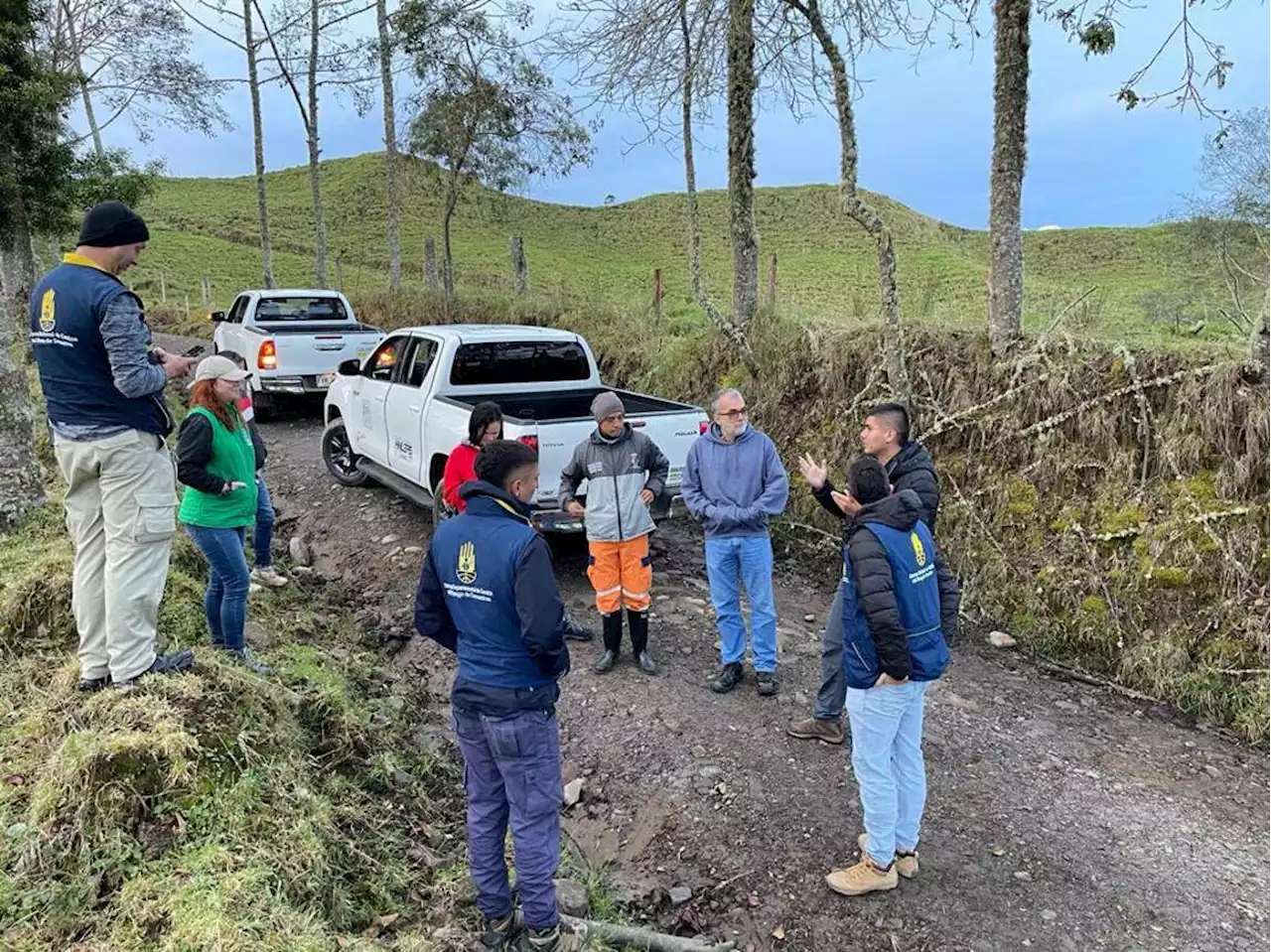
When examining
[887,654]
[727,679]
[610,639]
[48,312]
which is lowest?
[727,679]

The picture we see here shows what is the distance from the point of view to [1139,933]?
3.29 meters

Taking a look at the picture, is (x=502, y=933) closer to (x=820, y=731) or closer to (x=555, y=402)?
(x=820, y=731)

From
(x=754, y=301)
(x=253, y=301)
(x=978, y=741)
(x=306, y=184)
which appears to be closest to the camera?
(x=978, y=741)

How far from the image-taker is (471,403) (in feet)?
22.9

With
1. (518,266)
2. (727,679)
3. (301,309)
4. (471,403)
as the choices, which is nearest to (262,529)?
(471,403)

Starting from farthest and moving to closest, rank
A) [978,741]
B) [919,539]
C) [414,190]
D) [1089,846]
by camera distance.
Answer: [414,190]
[978,741]
[1089,846]
[919,539]

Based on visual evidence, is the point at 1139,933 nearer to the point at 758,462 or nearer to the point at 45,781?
the point at 758,462

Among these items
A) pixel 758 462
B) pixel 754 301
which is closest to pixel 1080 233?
pixel 754 301

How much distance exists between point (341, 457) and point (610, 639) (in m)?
5.05

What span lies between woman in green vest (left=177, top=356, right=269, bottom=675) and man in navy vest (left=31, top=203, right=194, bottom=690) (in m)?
0.63

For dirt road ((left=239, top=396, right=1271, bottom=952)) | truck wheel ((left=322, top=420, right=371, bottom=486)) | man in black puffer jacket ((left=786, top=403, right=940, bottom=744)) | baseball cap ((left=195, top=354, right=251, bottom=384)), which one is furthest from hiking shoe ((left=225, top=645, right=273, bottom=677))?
truck wheel ((left=322, top=420, right=371, bottom=486))

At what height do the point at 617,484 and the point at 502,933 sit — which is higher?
the point at 617,484

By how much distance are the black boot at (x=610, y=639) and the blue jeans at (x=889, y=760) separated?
2.10 metres

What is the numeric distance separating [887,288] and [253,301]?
31.8 feet
